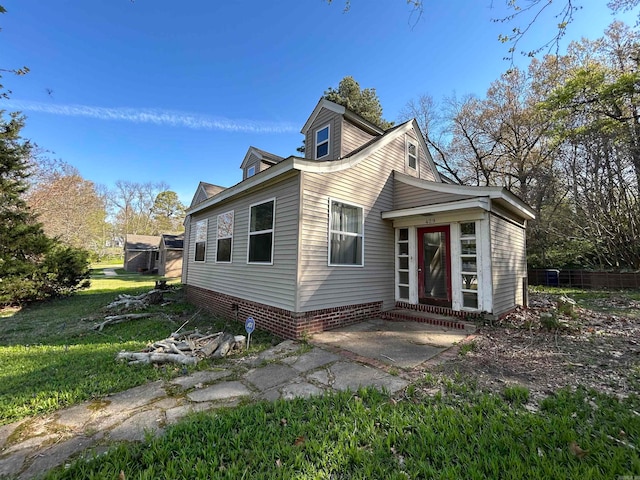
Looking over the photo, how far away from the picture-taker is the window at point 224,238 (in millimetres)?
8047

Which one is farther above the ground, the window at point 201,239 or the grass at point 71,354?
the window at point 201,239

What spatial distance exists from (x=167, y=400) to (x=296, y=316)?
2.59 metres

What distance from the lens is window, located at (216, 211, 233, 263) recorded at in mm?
8047

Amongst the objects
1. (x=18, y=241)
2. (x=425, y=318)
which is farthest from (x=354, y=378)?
(x=18, y=241)

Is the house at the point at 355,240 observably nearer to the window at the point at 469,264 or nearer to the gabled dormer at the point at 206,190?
the window at the point at 469,264

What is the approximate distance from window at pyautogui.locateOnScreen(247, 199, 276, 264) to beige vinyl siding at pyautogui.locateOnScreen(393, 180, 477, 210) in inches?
141

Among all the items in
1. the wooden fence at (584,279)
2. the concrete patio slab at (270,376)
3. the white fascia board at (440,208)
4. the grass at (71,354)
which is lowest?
the grass at (71,354)

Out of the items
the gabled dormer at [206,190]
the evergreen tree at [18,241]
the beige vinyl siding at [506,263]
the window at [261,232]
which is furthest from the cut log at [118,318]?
the beige vinyl siding at [506,263]

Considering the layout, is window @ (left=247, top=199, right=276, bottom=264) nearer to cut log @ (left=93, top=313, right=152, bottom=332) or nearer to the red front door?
the red front door

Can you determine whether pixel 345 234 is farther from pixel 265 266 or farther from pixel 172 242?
pixel 172 242

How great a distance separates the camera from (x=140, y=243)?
30.6m

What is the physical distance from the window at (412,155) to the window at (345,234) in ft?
11.8

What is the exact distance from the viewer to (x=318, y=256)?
18.9 feet

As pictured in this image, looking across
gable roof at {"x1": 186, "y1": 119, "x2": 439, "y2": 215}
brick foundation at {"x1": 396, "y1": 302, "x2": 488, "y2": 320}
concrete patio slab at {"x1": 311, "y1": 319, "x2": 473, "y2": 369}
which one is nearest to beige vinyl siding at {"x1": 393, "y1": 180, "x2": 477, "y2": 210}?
gable roof at {"x1": 186, "y1": 119, "x2": 439, "y2": 215}
